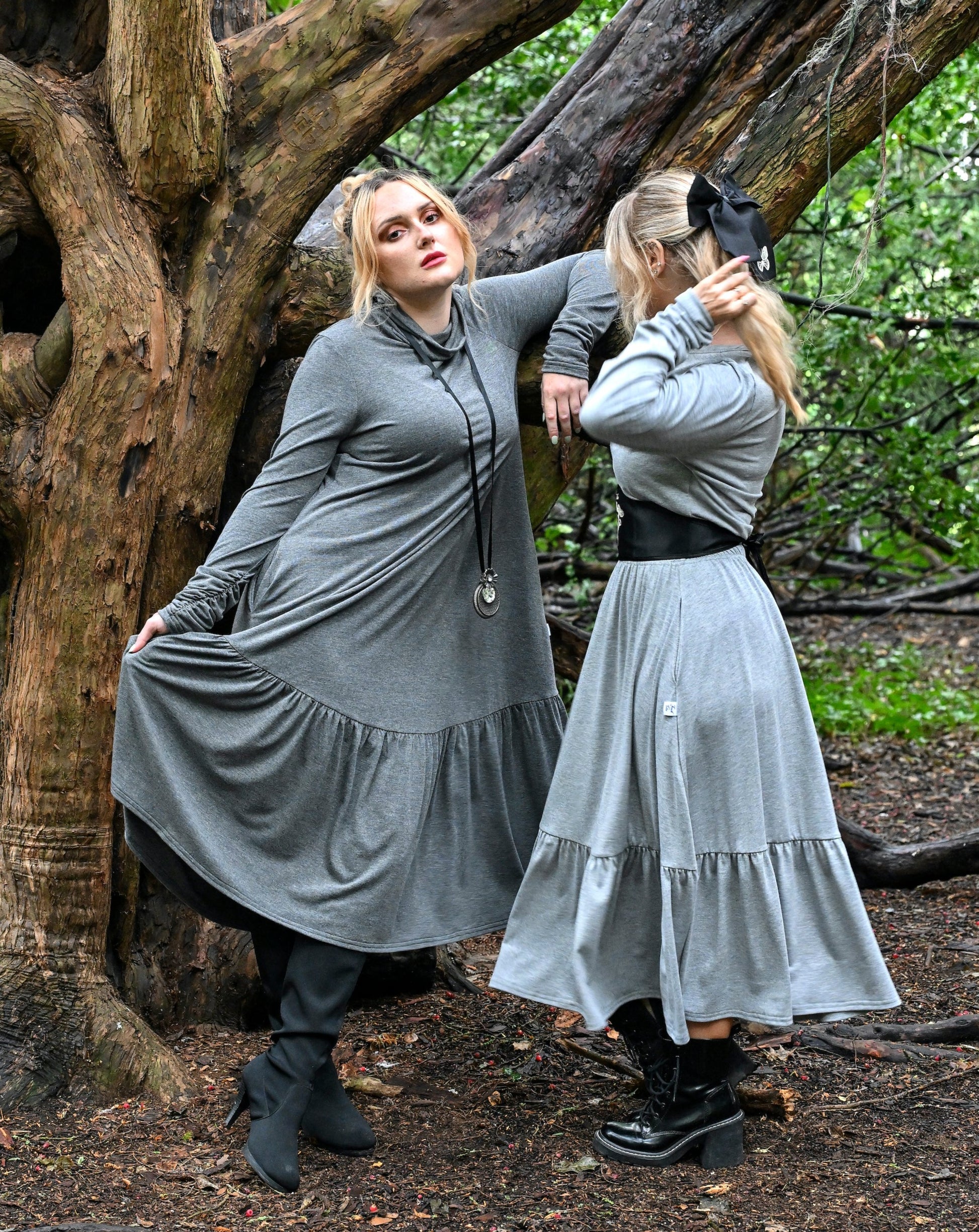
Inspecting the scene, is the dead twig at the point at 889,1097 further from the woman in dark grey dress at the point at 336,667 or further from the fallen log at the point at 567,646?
the fallen log at the point at 567,646

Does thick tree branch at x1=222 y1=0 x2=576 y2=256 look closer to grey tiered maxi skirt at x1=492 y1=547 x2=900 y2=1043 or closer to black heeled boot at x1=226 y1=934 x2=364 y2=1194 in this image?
grey tiered maxi skirt at x1=492 y1=547 x2=900 y2=1043

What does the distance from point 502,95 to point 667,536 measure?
511 cm

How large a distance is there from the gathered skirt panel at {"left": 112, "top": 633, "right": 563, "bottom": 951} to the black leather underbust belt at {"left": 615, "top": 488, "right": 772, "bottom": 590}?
677 mm

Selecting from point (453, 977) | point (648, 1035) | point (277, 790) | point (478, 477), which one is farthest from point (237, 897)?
point (453, 977)

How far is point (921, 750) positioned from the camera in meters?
7.26

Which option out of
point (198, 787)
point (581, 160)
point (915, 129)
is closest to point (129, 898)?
point (198, 787)

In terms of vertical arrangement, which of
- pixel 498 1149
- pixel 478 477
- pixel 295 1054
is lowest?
pixel 498 1149

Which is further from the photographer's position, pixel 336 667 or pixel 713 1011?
pixel 336 667

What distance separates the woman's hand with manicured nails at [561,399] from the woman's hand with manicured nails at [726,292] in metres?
0.47

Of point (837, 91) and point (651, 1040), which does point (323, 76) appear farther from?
point (651, 1040)

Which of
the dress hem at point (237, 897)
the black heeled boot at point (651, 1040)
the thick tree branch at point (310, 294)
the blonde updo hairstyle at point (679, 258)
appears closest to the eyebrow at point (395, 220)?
the blonde updo hairstyle at point (679, 258)

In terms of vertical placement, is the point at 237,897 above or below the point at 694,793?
below

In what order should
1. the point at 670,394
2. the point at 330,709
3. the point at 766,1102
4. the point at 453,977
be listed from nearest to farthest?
the point at 670,394 < the point at 330,709 < the point at 766,1102 < the point at 453,977

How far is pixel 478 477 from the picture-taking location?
3146 mm
